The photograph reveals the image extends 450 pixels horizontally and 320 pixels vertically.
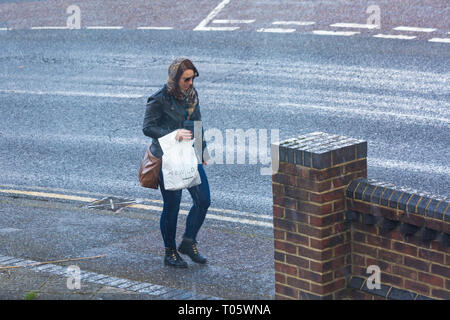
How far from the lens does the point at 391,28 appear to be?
18.7 m

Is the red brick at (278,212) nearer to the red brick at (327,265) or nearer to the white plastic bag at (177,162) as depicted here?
the red brick at (327,265)

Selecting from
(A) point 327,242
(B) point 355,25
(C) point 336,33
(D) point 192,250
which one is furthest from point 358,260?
(B) point 355,25

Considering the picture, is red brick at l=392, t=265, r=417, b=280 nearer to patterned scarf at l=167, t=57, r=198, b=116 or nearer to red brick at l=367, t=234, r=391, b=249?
red brick at l=367, t=234, r=391, b=249

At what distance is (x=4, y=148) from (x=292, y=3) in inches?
406

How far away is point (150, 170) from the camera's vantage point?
7.82 metres

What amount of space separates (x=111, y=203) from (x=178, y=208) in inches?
101

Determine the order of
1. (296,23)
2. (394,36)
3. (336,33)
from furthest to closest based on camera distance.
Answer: (296,23), (336,33), (394,36)

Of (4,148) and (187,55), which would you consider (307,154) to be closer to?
(4,148)

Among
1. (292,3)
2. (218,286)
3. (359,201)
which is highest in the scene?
(292,3)

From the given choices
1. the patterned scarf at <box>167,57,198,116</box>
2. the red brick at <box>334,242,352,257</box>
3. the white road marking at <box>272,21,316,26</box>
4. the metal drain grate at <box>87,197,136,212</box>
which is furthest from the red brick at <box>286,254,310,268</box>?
the white road marking at <box>272,21,316,26</box>

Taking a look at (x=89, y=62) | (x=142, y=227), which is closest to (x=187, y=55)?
(x=89, y=62)

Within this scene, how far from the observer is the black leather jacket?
7844mm

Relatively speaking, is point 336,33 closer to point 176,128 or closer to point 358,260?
point 176,128

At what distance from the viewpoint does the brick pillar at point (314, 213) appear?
6121 mm
